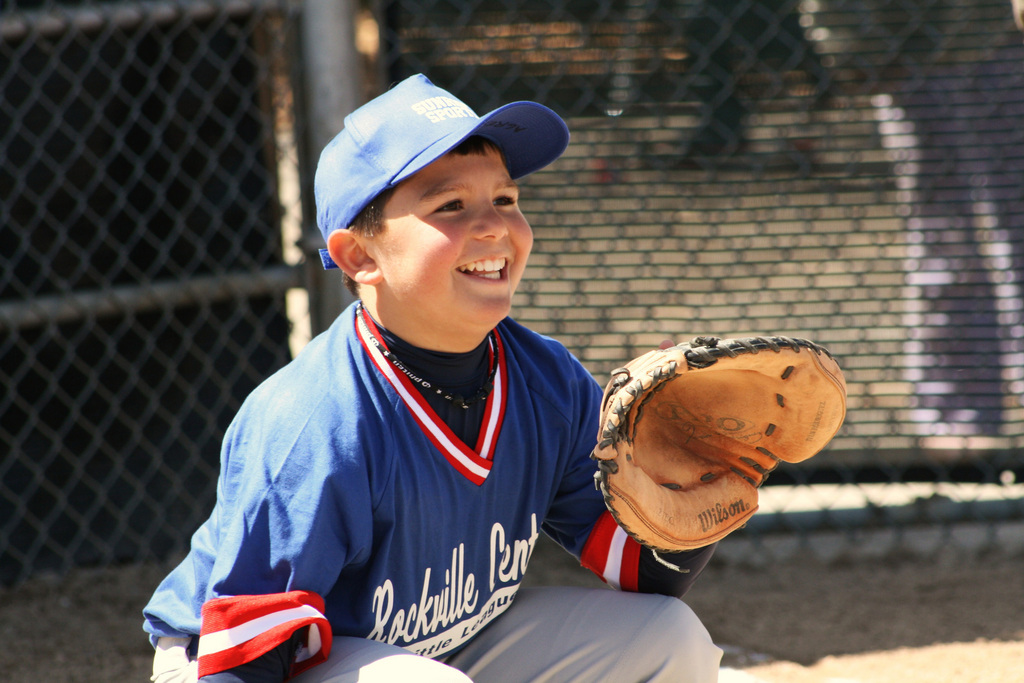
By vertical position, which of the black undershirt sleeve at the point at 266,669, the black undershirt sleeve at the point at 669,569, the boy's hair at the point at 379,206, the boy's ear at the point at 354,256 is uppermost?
the boy's hair at the point at 379,206

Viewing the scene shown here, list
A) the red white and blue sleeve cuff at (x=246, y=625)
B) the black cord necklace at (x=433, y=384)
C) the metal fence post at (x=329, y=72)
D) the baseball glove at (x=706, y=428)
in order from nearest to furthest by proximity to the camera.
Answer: the red white and blue sleeve cuff at (x=246, y=625) < the baseball glove at (x=706, y=428) < the black cord necklace at (x=433, y=384) < the metal fence post at (x=329, y=72)

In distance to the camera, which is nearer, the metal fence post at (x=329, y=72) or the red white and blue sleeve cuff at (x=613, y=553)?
the red white and blue sleeve cuff at (x=613, y=553)

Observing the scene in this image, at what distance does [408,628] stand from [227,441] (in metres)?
0.35

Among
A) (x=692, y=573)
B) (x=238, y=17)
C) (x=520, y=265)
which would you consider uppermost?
(x=238, y=17)

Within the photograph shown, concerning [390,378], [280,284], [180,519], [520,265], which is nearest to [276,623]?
[390,378]

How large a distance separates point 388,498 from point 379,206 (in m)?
0.39

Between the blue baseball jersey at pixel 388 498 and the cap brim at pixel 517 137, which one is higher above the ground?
the cap brim at pixel 517 137

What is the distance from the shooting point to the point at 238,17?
7.54ft

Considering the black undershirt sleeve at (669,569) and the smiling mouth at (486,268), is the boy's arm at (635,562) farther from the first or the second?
the smiling mouth at (486,268)

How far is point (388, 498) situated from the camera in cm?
121

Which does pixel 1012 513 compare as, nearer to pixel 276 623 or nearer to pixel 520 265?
pixel 520 265

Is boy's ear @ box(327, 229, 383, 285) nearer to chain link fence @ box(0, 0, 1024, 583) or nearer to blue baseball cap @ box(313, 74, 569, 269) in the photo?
blue baseball cap @ box(313, 74, 569, 269)

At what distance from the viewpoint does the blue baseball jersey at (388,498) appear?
1142 millimetres

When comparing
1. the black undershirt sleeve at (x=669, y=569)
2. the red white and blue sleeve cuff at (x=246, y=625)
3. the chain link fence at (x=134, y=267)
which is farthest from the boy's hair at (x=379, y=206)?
the chain link fence at (x=134, y=267)
